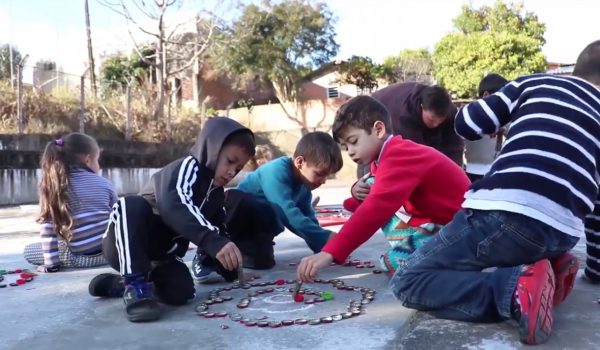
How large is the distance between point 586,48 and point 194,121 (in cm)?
1637

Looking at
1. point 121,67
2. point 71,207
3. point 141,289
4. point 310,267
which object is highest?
point 121,67

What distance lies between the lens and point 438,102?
4.45 metres

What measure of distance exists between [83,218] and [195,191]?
1256 mm

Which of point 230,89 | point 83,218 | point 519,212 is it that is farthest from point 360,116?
point 230,89

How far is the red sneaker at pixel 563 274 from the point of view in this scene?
88.9 inches

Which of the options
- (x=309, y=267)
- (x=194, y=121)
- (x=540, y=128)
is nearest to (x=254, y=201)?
(x=309, y=267)

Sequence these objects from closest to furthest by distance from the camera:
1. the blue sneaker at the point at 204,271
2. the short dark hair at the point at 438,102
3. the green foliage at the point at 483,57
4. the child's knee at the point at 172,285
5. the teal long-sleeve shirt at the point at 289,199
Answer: the child's knee at the point at 172,285 → the blue sneaker at the point at 204,271 → the teal long-sleeve shirt at the point at 289,199 → the short dark hair at the point at 438,102 → the green foliage at the point at 483,57

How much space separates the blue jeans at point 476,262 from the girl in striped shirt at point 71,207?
7.33ft

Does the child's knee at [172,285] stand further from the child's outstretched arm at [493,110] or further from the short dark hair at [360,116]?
the child's outstretched arm at [493,110]

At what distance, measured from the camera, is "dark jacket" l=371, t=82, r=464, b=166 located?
15.5 feet

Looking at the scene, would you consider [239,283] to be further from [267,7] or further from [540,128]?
[267,7]

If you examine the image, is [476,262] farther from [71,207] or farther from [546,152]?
[71,207]

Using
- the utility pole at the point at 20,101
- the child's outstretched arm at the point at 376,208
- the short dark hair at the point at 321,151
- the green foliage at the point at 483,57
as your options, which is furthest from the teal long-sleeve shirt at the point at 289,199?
the green foliage at the point at 483,57

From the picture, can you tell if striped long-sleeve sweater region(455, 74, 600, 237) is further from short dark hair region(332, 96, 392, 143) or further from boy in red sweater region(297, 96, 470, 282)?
short dark hair region(332, 96, 392, 143)
